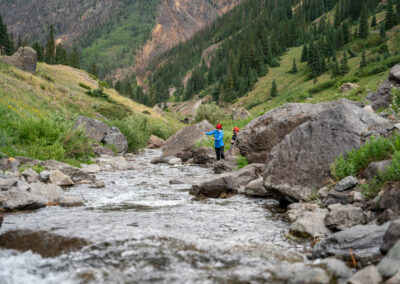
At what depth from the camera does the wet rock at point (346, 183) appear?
818 cm

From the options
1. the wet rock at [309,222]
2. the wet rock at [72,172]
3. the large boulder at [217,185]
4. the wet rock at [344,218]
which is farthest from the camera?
the wet rock at [72,172]

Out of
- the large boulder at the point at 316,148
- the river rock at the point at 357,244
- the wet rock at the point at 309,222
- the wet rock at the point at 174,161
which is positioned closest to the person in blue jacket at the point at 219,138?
the wet rock at the point at 174,161

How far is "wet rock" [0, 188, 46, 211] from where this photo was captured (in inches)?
349

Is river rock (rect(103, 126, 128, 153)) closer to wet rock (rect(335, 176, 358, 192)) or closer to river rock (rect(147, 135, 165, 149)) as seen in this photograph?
river rock (rect(147, 135, 165, 149))

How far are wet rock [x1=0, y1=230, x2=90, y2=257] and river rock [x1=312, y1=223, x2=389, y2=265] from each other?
190 inches

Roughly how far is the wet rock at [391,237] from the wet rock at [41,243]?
5.65 m

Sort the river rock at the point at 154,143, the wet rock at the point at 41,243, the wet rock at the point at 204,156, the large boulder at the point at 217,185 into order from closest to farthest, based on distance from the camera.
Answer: the wet rock at the point at 41,243
the large boulder at the point at 217,185
the wet rock at the point at 204,156
the river rock at the point at 154,143

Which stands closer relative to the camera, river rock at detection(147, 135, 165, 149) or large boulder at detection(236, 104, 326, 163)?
large boulder at detection(236, 104, 326, 163)

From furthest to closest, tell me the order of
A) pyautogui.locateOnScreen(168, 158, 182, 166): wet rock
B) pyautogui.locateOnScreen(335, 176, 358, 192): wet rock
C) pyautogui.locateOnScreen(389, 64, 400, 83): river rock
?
pyautogui.locateOnScreen(168, 158, 182, 166): wet rock → pyautogui.locateOnScreen(389, 64, 400, 83): river rock → pyautogui.locateOnScreen(335, 176, 358, 192): wet rock

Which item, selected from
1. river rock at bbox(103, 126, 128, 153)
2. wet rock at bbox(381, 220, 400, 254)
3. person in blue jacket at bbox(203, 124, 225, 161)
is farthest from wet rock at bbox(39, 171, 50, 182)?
river rock at bbox(103, 126, 128, 153)

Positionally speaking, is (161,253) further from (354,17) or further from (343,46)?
(354,17)

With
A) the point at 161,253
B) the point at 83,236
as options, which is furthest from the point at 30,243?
the point at 161,253

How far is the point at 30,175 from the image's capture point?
12.8 meters

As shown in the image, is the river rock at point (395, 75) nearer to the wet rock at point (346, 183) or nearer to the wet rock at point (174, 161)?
the wet rock at point (346, 183)
